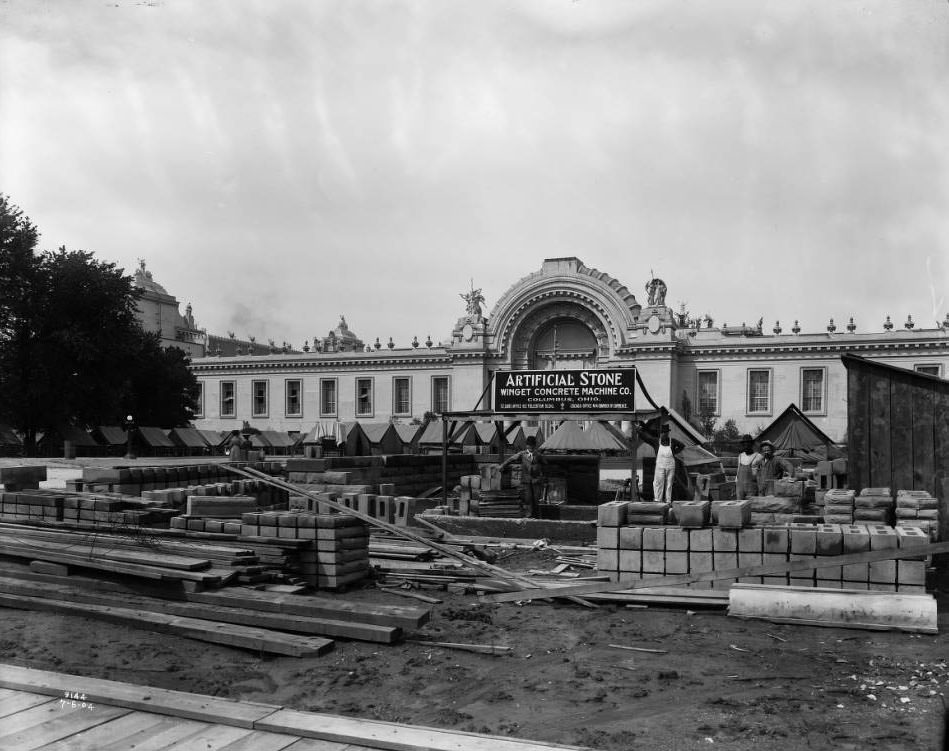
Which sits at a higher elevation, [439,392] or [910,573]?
[439,392]

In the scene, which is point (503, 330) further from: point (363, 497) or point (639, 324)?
point (363, 497)

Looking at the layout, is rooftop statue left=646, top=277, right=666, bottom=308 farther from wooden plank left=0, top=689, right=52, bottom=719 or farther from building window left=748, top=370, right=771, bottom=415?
wooden plank left=0, top=689, right=52, bottom=719

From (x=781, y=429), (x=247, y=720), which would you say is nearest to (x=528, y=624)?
(x=247, y=720)

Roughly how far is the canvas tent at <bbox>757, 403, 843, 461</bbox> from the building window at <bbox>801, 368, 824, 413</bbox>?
2314cm

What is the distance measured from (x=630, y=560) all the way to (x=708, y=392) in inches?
1770

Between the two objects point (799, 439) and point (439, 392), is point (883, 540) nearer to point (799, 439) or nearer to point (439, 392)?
point (799, 439)

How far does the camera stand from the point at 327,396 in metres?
61.1

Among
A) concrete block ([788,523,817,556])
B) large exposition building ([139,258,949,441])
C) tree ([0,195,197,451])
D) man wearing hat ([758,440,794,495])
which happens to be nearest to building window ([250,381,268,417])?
large exposition building ([139,258,949,441])

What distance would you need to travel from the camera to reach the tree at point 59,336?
3538cm

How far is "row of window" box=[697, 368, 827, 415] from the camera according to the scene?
4906 cm

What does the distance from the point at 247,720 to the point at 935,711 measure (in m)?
3.89

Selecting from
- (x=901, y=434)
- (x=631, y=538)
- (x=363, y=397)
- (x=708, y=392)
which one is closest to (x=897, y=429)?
(x=901, y=434)

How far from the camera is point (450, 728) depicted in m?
4.50

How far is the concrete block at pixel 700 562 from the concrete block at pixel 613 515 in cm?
75
